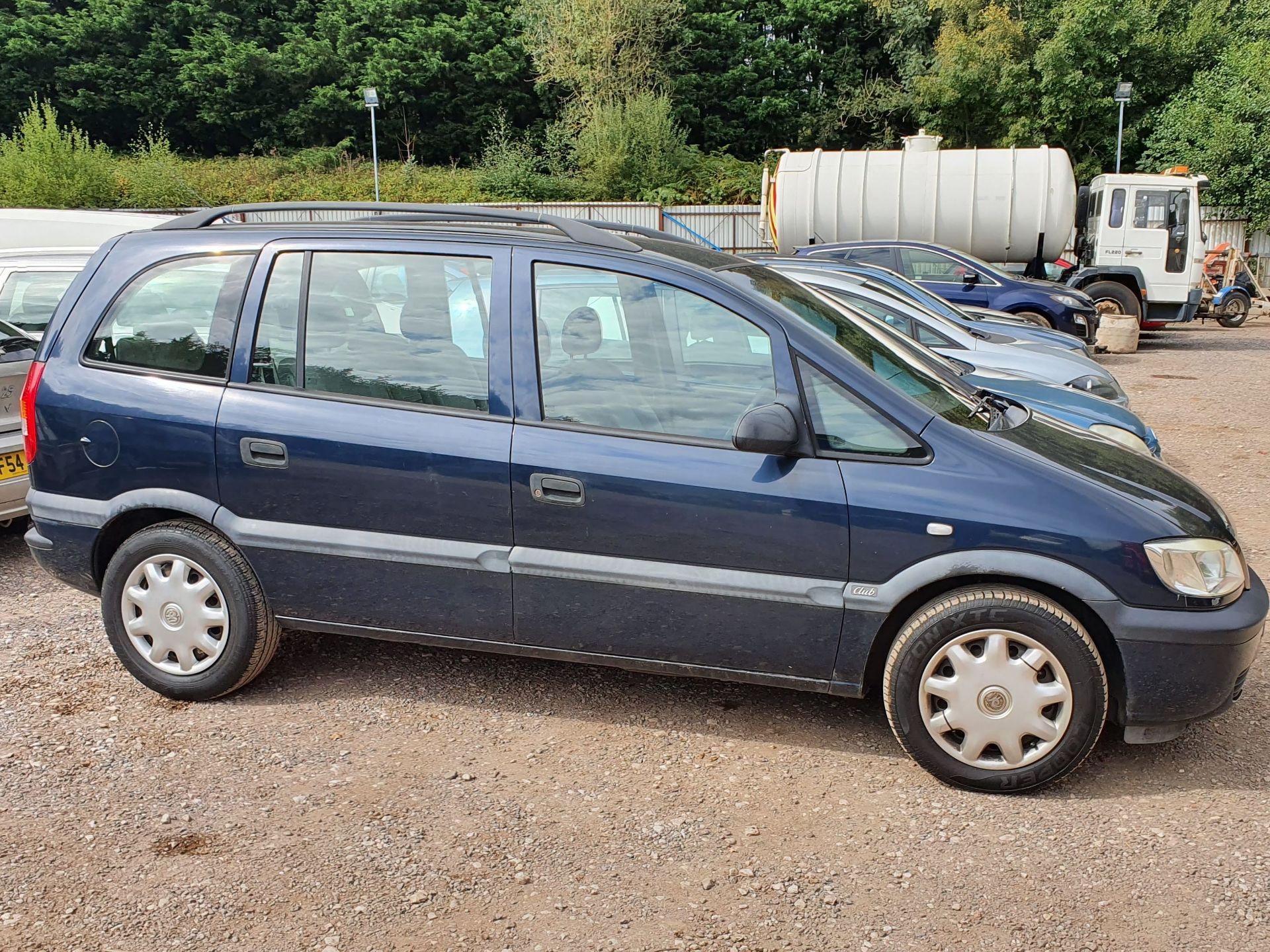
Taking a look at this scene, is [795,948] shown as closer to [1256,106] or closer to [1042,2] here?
[1256,106]

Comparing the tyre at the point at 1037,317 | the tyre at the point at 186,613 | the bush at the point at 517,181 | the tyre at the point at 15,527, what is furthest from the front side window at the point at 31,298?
the bush at the point at 517,181

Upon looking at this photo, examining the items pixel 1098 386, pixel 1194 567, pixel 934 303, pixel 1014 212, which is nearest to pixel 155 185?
pixel 1014 212

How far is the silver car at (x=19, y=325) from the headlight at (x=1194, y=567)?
5.42 metres

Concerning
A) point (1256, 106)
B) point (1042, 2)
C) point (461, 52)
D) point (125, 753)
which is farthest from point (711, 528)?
point (461, 52)

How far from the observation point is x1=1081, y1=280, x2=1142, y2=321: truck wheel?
17.9 meters

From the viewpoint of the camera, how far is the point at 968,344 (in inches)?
336

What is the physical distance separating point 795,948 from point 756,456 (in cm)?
148

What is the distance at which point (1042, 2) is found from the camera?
32.5 m

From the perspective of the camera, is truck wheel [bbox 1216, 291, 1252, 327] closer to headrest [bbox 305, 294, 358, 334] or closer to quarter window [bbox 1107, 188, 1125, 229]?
quarter window [bbox 1107, 188, 1125, 229]

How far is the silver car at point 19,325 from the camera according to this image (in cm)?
564

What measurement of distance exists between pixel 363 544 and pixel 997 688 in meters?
2.23

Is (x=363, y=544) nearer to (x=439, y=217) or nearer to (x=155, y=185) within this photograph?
(x=439, y=217)

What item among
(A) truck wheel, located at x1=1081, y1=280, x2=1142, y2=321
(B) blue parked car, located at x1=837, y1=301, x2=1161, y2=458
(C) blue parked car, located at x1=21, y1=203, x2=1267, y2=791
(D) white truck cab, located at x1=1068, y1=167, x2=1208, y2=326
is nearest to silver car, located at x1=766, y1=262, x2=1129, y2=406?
(B) blue parked car, located at x1=837, y1=301, x2=1161, y2=458

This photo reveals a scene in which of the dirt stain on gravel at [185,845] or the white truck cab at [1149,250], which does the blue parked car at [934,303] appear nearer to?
the dirt stain on gravel at [185,845]
